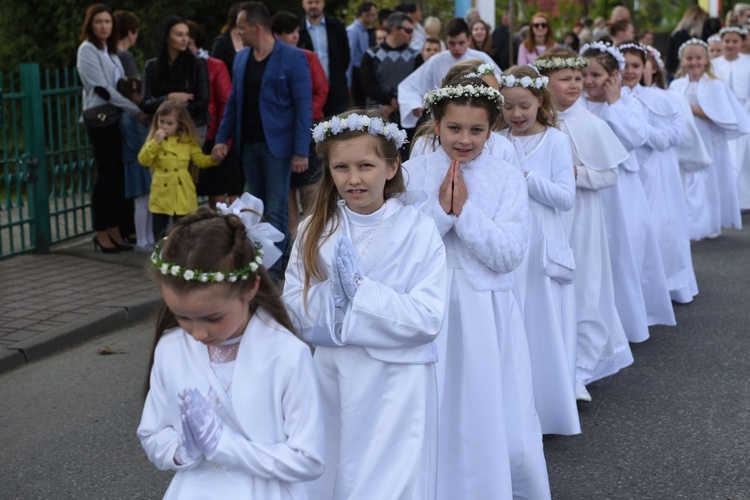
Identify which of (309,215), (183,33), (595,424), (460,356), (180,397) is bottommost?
(595,424)

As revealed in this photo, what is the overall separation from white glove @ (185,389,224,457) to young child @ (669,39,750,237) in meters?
8.88

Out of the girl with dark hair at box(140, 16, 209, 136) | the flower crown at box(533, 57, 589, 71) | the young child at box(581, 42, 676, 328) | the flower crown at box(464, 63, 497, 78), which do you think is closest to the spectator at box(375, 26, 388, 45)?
the girl with dark hair at box(140, 16, 209, 136)

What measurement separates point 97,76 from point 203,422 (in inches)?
301

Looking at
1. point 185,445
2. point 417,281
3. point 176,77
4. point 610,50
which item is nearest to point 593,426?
point 417,281

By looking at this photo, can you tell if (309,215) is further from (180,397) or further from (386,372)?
(180,397)

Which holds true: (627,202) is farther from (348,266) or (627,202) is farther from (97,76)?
(97,76)

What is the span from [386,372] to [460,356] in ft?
2.70

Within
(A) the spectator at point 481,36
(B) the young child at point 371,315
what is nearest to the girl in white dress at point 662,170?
(B) the young child at point 371,315

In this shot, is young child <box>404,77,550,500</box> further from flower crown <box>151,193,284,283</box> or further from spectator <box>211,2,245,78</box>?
spectator <box>211,2,245,78</box>

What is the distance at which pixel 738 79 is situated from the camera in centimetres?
1351

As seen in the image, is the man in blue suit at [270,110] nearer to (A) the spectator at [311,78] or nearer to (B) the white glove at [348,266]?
(A) the spectator at [311,78]

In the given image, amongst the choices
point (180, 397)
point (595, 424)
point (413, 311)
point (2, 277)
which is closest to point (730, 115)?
point (595, 424)

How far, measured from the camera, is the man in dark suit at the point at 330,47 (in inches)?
462

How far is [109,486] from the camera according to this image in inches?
203
